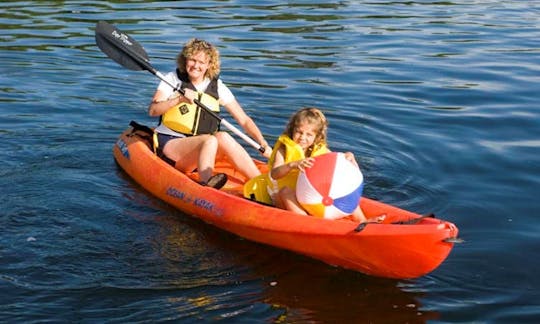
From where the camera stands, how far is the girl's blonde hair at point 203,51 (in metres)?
7.57

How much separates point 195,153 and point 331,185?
1769 mm

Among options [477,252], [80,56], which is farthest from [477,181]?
[80,56]

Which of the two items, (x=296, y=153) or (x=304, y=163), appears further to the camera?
(x=296, y=153)

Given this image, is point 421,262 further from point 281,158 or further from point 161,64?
point 161,64

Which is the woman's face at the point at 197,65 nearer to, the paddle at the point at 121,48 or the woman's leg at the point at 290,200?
the paddle at the point at 121,48

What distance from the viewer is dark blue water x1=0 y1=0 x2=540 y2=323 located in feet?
18.7

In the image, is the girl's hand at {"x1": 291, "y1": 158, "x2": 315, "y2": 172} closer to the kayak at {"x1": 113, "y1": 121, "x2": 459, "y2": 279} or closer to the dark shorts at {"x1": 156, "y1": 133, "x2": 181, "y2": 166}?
the kayak at {"x1": 113, "y1": 121, "x2": 459, "y2": 279}

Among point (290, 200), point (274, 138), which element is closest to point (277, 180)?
point (290, 200)

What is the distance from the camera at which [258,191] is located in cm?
689

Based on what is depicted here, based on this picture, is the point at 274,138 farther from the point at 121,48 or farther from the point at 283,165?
the point at 283,165

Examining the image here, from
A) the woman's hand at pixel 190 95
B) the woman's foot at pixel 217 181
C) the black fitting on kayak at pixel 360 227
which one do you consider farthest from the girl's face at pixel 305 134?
the woman's hand at pixel 190 95

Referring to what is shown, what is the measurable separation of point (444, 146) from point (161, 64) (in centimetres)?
472

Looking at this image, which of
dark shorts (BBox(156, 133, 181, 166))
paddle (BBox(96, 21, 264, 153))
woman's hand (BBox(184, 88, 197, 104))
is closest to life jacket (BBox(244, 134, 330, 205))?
woman's hand (BBox(184, 88, 197, 104))

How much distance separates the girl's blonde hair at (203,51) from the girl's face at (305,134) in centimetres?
162
